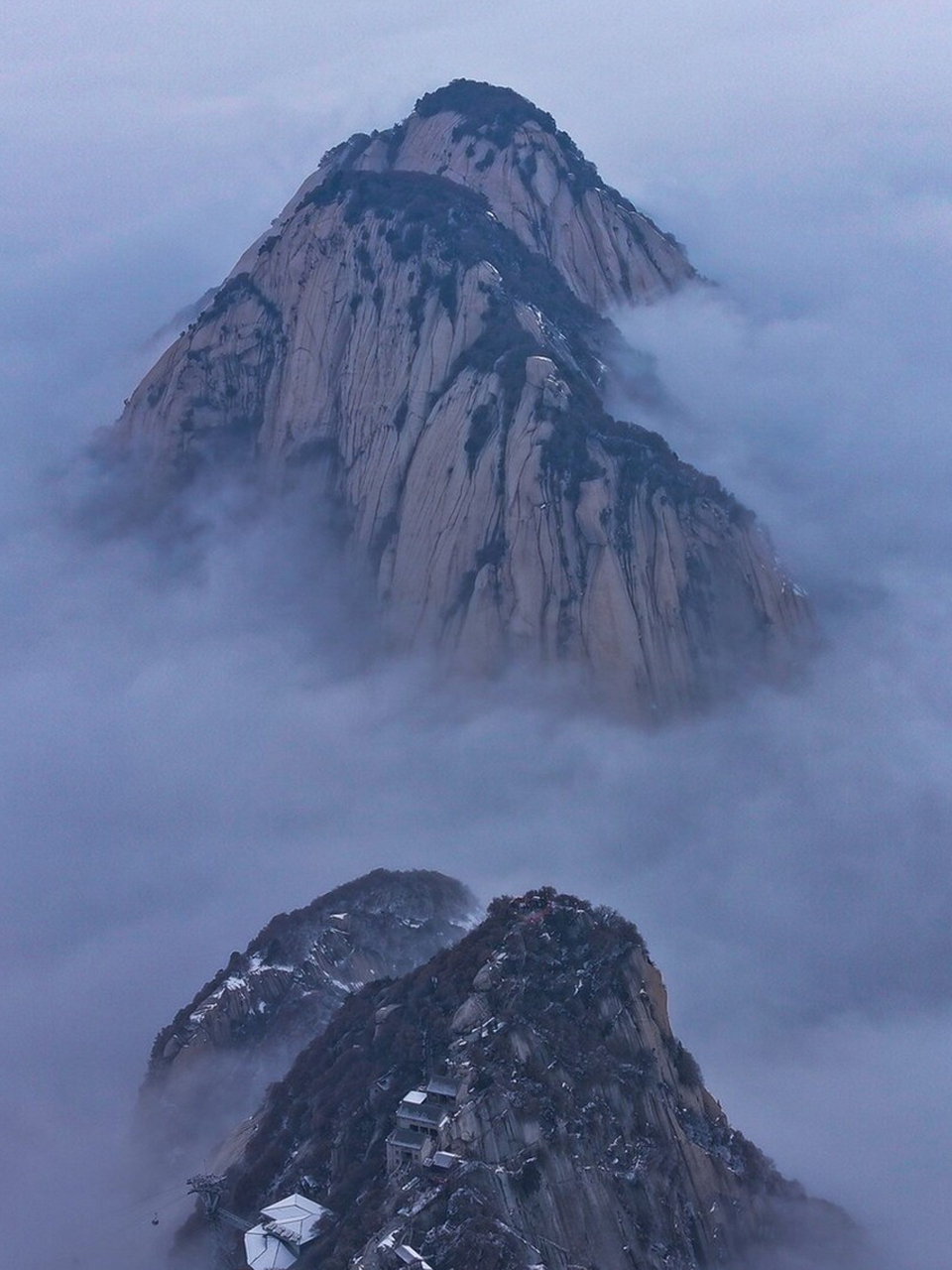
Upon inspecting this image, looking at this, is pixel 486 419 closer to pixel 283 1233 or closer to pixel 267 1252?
pixel 283 1233

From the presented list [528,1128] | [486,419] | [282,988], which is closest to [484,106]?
[486,419]

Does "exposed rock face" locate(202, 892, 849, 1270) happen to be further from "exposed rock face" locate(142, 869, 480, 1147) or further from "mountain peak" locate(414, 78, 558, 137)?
"mountain peak" locate(414, 78, 558, 137)

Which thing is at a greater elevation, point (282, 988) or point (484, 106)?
point (484, 106)

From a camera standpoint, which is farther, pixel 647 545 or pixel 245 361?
pixel 245 361

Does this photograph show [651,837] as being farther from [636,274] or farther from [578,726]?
[636,274]

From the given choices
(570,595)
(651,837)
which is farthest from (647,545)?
(651,837)

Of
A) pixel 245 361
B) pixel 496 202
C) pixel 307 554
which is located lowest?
pixel 307 554
